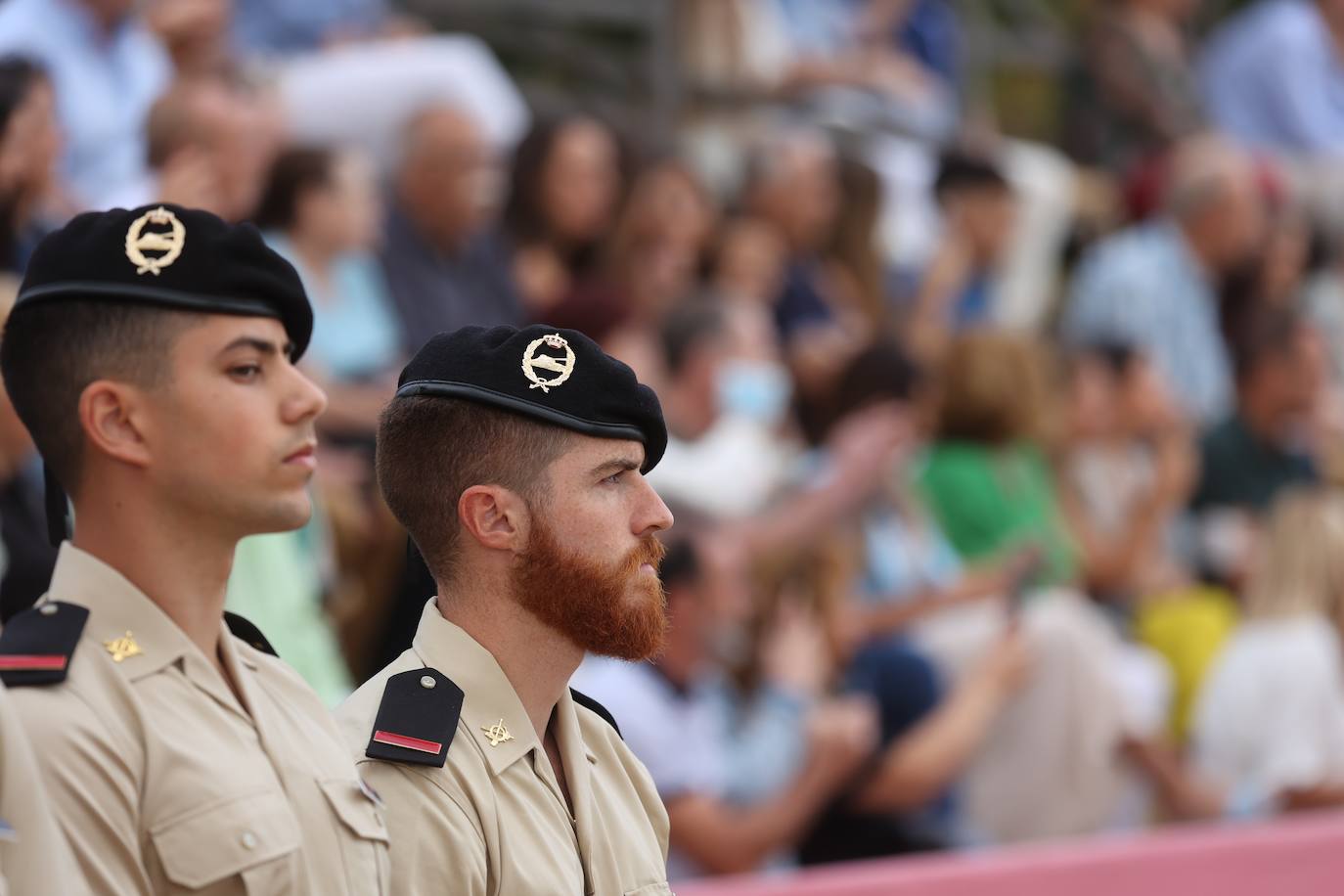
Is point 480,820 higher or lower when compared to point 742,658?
higher

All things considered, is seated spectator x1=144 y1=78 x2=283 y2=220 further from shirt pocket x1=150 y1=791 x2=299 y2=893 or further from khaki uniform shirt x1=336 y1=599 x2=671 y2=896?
shirt pocket x1=150 y1=791 x2=299 y2=893

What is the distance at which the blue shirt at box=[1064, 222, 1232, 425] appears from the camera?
9727 mm

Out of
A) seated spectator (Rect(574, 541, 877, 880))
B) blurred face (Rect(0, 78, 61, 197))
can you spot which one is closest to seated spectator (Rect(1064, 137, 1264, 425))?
seated spectator (Rect(574, 541, 877, 880))

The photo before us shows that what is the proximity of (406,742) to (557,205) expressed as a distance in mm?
5371

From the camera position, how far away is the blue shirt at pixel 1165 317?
973 cm

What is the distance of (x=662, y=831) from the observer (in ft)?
8.75

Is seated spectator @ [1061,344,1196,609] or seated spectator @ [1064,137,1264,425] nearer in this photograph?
seated spectator @ [1061,344,1196,609]

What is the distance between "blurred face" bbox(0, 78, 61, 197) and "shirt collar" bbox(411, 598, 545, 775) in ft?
Answer: 7.78

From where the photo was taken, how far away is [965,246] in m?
9.59

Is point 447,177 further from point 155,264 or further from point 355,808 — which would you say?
point 355,808

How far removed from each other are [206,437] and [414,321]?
171 inches

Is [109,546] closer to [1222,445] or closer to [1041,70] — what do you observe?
[1222,445]

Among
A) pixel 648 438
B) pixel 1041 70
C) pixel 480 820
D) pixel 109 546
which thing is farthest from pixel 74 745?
pixel 1041 70

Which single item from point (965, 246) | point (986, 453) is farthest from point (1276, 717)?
point (965, 246)
